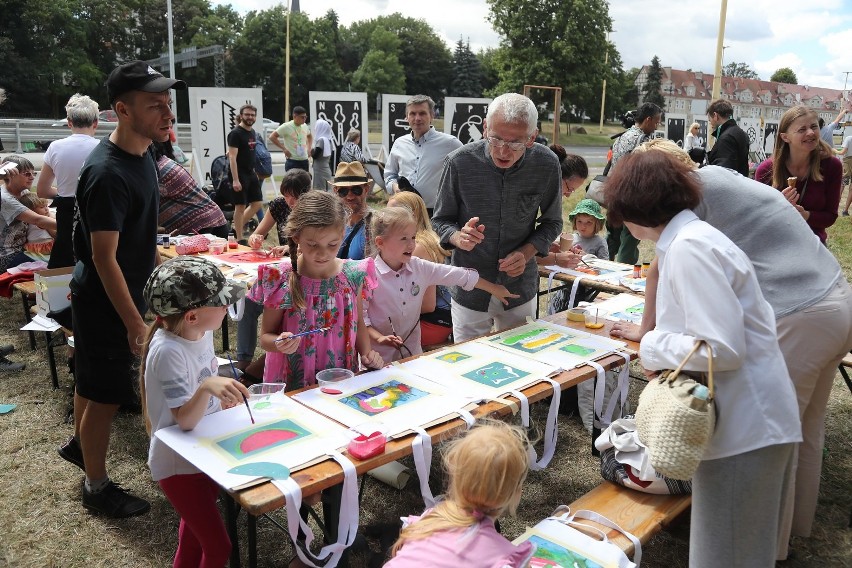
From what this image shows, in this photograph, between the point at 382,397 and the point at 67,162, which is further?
the point at 67,162

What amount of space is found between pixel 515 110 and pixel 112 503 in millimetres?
2343

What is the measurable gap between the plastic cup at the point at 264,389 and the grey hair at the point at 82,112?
10.8 ft

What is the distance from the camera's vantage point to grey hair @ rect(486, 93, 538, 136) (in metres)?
2.53

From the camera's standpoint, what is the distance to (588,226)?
4.61 metres

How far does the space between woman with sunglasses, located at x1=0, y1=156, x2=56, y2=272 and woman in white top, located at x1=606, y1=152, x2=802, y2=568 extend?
457cm

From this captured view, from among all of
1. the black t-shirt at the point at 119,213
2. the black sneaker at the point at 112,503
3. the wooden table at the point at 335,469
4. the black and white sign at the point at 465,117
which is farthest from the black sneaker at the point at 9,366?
the black and white sign at the point at 465,117

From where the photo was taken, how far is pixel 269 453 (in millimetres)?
1692

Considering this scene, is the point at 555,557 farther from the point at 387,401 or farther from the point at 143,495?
the point at 143,495

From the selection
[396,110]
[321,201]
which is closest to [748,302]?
[321,201]

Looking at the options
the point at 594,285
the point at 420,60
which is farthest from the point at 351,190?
the point at 420,60

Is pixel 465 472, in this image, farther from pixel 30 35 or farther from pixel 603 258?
pixel 30 35

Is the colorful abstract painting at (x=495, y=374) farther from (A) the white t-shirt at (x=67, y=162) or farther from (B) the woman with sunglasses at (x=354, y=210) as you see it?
(A) the white t-shirt at (x=67, y=162)

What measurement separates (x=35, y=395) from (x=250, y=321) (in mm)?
1374

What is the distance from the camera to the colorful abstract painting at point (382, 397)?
201 centimetres
